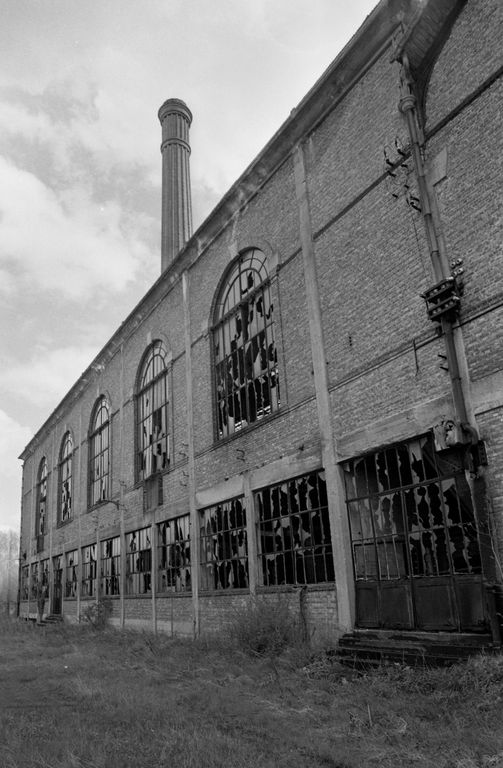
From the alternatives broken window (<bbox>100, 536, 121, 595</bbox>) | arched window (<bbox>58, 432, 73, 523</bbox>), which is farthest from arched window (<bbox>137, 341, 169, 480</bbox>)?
arched window (<bbox>58, 432, 73, 523</bbox>)

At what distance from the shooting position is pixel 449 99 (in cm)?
938

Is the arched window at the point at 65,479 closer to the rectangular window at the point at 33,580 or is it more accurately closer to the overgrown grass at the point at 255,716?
the rectangular window at the point at 33,580

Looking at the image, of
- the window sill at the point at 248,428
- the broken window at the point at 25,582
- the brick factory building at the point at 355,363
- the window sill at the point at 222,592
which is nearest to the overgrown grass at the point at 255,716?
the brick factory building at the point at 355,363

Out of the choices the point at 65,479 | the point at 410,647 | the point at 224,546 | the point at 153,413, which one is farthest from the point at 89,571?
the point at 410,647

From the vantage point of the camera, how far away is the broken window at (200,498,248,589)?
1312 cm

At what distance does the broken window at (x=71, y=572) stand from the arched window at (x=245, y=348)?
1260 centimetres

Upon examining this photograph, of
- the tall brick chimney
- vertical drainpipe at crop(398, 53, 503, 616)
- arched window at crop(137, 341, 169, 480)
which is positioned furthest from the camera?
the tall brick chimney

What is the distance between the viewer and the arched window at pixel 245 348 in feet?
43.0

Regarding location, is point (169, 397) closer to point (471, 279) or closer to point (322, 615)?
point (322, 615)

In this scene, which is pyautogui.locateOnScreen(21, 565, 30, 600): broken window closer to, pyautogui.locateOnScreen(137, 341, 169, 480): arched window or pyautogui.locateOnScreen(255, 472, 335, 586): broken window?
pyautogui.locateOnScreen(137, 341, 169, 480): arched window

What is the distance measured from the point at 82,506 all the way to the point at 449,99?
63.4ft

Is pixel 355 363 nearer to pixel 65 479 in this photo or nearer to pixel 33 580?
pixel 65 479

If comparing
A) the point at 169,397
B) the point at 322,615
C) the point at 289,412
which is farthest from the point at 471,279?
the point at 169,397

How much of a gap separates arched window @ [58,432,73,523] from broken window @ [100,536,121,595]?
513 cm
